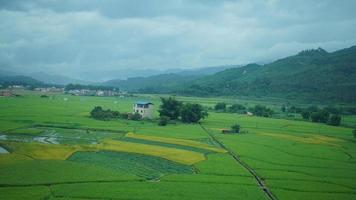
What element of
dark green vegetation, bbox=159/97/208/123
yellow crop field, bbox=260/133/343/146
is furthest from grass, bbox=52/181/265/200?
dark green vegetation, bbox=159/97/208/123

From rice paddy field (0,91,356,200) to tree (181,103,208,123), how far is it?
12019 mm

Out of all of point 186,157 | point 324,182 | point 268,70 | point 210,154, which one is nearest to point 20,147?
point 186,157

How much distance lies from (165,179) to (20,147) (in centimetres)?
1694

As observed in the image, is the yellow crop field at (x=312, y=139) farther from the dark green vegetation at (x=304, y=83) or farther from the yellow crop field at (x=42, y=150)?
the dark green vegetation at (x=304, y=83)

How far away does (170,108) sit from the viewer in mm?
74000

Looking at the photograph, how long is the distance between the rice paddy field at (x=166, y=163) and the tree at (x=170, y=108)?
42.8 feet

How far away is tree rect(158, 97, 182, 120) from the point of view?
73.2 metres

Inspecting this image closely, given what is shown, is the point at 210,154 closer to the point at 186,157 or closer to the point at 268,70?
the point at 186,157

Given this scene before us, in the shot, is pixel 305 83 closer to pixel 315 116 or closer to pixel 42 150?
pixel 315 116

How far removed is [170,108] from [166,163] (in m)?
38.1

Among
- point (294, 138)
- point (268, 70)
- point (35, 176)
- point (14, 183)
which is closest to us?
point (14, 183)

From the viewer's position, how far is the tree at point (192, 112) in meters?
73.7

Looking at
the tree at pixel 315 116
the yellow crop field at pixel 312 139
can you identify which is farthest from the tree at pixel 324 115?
the yellow crop field at pixel 312 139

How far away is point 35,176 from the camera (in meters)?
28.1
